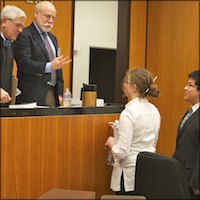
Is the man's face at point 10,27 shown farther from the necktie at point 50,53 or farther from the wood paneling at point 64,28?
the wood paneling at point 64,28

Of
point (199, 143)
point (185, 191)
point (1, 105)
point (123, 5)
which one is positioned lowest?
point (185, 191)

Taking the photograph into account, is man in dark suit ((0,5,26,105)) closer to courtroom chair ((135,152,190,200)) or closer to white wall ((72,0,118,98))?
courtroom chair ((135,152,190,200))

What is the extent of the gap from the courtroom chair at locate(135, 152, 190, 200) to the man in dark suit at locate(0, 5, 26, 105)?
0.97 metres

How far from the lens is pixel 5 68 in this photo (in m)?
2.90

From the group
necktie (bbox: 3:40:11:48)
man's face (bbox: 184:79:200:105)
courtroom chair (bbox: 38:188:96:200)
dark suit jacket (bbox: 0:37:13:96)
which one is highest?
necktie (bbox: 3:40:11:48)

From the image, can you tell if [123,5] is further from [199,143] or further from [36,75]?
[199,143]

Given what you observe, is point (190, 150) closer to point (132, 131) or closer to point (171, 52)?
point (132, 131)

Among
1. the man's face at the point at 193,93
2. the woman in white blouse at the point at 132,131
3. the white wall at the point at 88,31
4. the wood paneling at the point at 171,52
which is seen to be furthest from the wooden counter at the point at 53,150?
the white wall at the point at 88,31

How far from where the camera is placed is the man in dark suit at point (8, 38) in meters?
2.88

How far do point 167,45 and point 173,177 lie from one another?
2.99 m

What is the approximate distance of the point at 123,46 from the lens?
17.5 feet

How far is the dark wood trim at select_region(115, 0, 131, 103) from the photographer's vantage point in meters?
5.30

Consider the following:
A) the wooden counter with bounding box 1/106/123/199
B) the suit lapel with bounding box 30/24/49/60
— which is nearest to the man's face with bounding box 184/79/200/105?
the wooden counter with bounding box 1/106/123/199

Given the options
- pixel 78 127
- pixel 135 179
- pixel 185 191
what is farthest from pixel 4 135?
pixel 185 191
